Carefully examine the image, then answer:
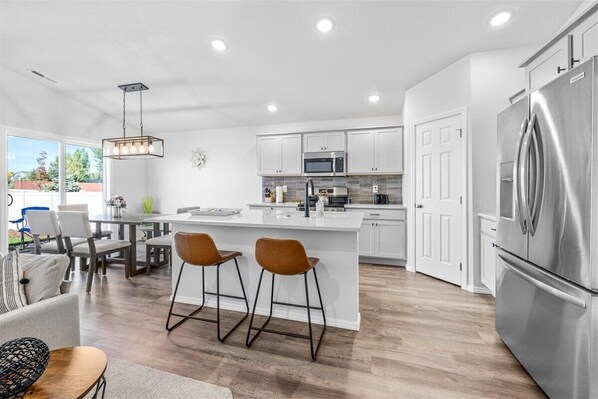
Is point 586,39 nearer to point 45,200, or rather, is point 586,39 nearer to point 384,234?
point 384,234

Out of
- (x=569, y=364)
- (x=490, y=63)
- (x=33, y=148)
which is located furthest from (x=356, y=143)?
(x=33, y=148)

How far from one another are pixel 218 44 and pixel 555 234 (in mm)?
3597

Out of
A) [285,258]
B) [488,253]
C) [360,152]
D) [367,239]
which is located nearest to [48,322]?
[285,258]

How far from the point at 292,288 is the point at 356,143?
9.85ft

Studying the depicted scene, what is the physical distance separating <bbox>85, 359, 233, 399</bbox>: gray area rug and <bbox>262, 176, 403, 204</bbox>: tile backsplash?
397cm

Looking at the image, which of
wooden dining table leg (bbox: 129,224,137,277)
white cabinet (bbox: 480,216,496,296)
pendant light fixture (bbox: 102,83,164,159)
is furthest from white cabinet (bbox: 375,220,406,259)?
wooden dining table leg (bbox: 129,224,137,277)

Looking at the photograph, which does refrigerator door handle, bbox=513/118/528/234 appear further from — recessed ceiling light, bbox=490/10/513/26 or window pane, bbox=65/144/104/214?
window pane, bbox=65/144/104/214

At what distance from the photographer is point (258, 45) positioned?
3342mm

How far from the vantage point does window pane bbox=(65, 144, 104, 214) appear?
4992 mm

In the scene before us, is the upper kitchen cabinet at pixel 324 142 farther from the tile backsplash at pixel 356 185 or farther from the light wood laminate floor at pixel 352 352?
the light wood laminate floor at pixel 352 352

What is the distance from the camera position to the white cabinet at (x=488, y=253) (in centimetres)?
291

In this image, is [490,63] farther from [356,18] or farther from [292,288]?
[292,288]

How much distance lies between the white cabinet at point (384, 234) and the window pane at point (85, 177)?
201 inches

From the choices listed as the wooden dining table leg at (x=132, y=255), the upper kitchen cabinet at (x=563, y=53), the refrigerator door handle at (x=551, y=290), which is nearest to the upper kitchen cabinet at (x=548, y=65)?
the upper kitchen cabinet at (x=563, y=53)
